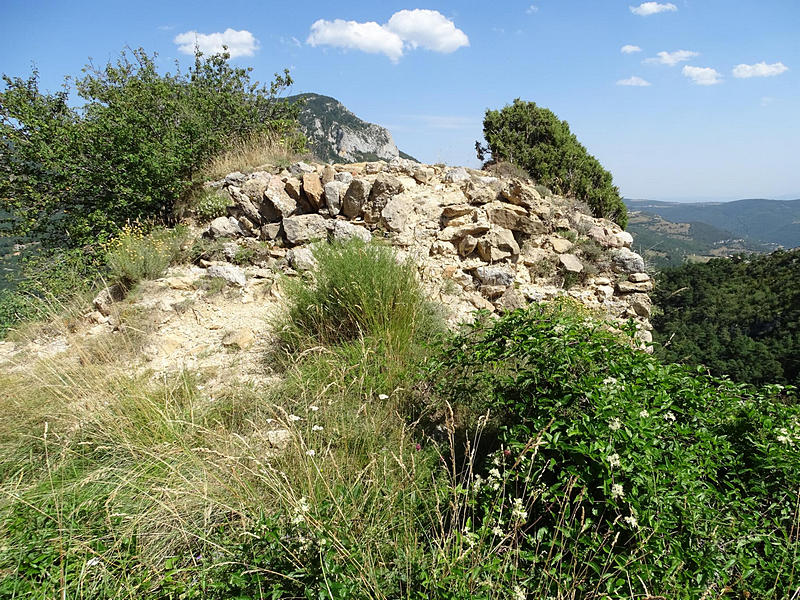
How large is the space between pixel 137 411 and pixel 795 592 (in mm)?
3703

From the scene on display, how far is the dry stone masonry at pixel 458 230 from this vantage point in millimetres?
5848

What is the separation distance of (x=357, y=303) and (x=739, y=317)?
18.1 metres

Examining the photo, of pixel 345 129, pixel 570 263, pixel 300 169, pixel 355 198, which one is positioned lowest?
pixel 570 263

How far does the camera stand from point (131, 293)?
18.8 feet

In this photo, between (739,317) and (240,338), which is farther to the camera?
(739,317)

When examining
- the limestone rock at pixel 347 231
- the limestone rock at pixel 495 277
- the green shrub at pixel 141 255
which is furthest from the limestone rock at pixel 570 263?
the green shrub at pixel 141 255

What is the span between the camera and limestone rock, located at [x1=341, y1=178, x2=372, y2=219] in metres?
7.12

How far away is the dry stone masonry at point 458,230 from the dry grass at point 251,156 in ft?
2.20

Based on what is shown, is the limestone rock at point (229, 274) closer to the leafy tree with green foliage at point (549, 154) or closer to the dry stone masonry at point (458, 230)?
the dry stone masonry at point (458, 230)

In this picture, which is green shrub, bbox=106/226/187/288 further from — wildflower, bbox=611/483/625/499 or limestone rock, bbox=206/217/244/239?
wildflower, bbox=611/483/625/499

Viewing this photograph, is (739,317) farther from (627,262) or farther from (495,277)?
(495,277)

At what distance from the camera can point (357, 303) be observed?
399 centimetres

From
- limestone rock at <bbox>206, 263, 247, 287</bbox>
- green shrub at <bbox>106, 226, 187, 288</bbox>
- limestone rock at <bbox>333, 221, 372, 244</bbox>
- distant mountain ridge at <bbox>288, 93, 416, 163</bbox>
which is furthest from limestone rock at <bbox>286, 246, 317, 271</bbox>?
distant mountain ridge at <bbox>288, 93, 416, 163</bbox>

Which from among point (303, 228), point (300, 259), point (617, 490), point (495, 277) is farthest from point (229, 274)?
point (617, 490)
